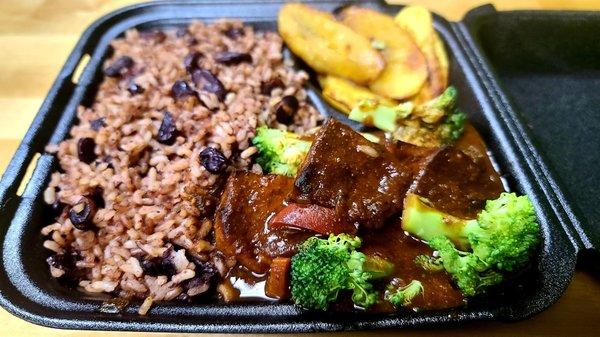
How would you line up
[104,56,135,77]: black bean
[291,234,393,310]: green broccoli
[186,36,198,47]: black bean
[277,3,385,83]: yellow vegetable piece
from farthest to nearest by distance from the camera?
[186,36,198,47]: black bean, [104,56,135,77]: black bean, [277,3,385,83]: yellow vegetable piece, [291,234,393,310]: green broccoli

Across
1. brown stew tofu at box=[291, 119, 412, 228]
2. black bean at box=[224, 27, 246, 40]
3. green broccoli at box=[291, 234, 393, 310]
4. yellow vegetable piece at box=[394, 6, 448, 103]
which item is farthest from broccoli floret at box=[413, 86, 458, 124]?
black bean at box=[224, 27, 246, 40]

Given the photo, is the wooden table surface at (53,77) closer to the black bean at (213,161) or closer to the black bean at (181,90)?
the black bean at (213,161)

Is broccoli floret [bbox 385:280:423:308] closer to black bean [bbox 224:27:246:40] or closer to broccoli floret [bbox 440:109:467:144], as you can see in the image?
broccoli floret [bbox 440:109:467:144]

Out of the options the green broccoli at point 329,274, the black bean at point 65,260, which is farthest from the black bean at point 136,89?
the green broccoli at point 329,274

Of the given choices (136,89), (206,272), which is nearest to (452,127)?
(206,272)

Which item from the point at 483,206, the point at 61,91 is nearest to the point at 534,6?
the point at 483,206

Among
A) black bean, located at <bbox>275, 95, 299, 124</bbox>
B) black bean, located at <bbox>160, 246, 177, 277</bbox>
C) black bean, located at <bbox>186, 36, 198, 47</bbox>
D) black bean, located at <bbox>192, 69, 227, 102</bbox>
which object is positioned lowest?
black bean, located at <bbox>160, 246, 177, 277</bbox>

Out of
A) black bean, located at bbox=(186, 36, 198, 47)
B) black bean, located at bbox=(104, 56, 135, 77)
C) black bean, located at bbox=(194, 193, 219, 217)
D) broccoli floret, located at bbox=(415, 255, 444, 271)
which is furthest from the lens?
black bean, located at bbox=(186, 36, 198, 47)
